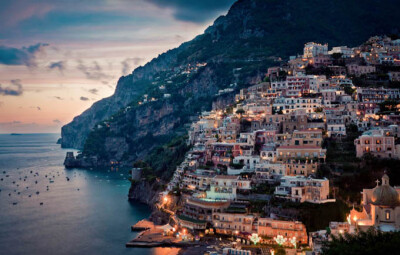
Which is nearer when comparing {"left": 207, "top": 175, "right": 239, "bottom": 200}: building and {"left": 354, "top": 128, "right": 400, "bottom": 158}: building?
{"left": 354, "top": 128, "right": 400, "bottom": 158}: building

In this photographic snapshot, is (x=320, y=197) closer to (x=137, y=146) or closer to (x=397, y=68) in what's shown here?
(x=397, y=68)

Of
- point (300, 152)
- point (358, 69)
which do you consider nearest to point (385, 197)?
point (300, 152)

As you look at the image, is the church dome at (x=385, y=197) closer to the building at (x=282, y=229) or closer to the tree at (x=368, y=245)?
the tree at (x=368, y=245)

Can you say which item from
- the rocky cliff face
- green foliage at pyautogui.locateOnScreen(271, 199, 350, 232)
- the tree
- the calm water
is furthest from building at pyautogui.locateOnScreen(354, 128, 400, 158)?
the rocky cliff face

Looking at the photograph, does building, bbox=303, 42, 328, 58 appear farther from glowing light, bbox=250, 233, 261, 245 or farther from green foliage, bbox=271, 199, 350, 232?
glowing light, bbox=250, 233, 261, 245

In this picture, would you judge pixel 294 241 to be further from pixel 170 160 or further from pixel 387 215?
pixel 170 160

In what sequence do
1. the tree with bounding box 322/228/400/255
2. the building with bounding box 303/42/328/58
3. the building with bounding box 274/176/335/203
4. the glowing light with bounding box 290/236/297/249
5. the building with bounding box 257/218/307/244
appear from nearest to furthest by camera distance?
the tree with bounding box 322/228/400/255 → the glowing light with bounding box 290/236/297/249 → the building with bounding box 257/218/307/244 → the building with bounding box 274/176/335/203 → the building with bounding box 303/42/328/58
